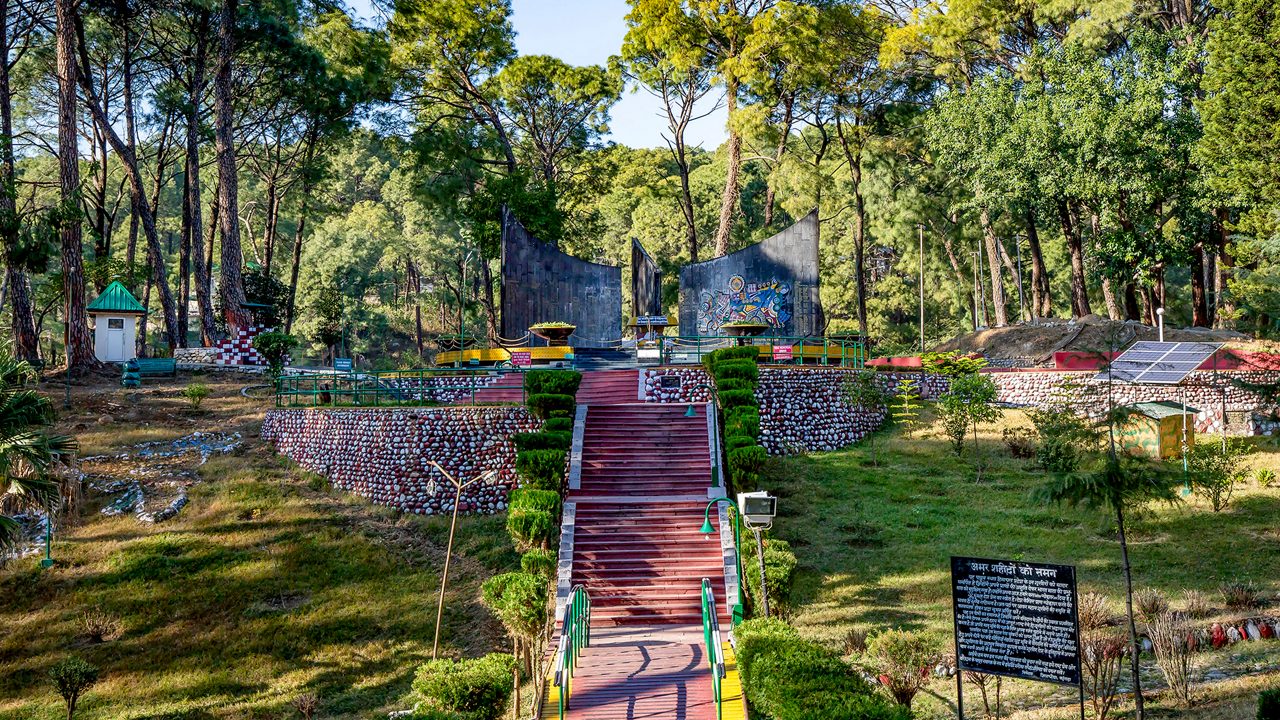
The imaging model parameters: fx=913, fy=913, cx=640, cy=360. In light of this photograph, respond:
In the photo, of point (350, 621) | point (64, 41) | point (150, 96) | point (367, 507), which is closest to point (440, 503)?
point (367, 507)

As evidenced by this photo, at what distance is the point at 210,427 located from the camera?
25547mm

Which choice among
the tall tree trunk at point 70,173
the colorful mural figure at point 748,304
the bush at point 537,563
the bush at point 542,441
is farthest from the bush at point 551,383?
the tall tree trunk at point 70,173

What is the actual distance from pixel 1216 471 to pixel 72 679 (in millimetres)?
20770

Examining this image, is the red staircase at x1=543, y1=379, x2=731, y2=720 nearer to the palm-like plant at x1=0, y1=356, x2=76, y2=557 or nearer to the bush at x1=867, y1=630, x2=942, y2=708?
the bush at x1=867, y1=630, x2=942, y2=708

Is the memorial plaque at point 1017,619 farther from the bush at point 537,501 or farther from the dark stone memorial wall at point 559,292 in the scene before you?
the dark stone memorial wall at point 559,292

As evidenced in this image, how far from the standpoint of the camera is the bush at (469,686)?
11.6m

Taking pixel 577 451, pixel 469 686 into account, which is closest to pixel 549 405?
pixel 577 451

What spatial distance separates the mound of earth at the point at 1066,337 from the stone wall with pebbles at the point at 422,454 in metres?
18.2

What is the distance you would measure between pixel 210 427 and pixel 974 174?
1091 inches

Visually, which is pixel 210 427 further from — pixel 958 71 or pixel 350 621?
pixel 958 71

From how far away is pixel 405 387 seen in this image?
24.8m

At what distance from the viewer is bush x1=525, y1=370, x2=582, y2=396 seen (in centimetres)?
2147

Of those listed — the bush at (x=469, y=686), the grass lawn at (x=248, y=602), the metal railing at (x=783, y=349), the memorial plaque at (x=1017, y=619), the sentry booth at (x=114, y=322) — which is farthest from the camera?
the sentry booth at (x=114, y=322)

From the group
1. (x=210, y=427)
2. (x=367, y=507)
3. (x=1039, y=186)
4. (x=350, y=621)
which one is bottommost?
(x=350, y=621)
